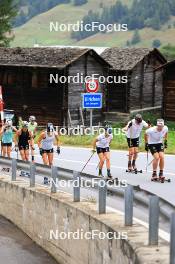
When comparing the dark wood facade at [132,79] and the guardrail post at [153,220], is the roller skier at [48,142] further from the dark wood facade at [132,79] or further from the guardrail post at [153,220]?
the dark wood facade at [132,79]

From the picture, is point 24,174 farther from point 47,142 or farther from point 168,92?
point 168,92

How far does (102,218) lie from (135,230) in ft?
4.15

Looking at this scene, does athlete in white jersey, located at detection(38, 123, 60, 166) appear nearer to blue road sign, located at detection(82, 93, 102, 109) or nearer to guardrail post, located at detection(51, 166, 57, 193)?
guardrail post, located at detection(51, 166, 57, 193)

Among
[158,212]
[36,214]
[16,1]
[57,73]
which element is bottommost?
[36,214]

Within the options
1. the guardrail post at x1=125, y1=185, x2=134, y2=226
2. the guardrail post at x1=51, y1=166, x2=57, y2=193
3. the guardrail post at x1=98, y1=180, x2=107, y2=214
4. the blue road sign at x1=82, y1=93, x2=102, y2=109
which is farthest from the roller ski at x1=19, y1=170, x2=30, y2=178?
the blue road sign at x1=82, y1=93, x2=102, y2=109

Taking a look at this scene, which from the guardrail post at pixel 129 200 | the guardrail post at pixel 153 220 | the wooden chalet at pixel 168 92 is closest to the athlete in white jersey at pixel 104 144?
the guardrail post at pixel 129 200

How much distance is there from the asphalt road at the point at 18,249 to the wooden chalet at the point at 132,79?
119 feet

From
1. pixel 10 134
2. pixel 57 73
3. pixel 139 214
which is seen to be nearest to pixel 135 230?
pixel 139 214

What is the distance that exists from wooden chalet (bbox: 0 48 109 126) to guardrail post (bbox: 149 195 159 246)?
34.5 m

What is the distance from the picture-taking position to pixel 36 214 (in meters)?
17.1

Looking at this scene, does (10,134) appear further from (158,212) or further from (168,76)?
(168,76)

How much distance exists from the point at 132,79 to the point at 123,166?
32.2 metres

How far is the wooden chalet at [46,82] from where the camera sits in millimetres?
46938

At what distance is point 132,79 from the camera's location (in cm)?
5566
